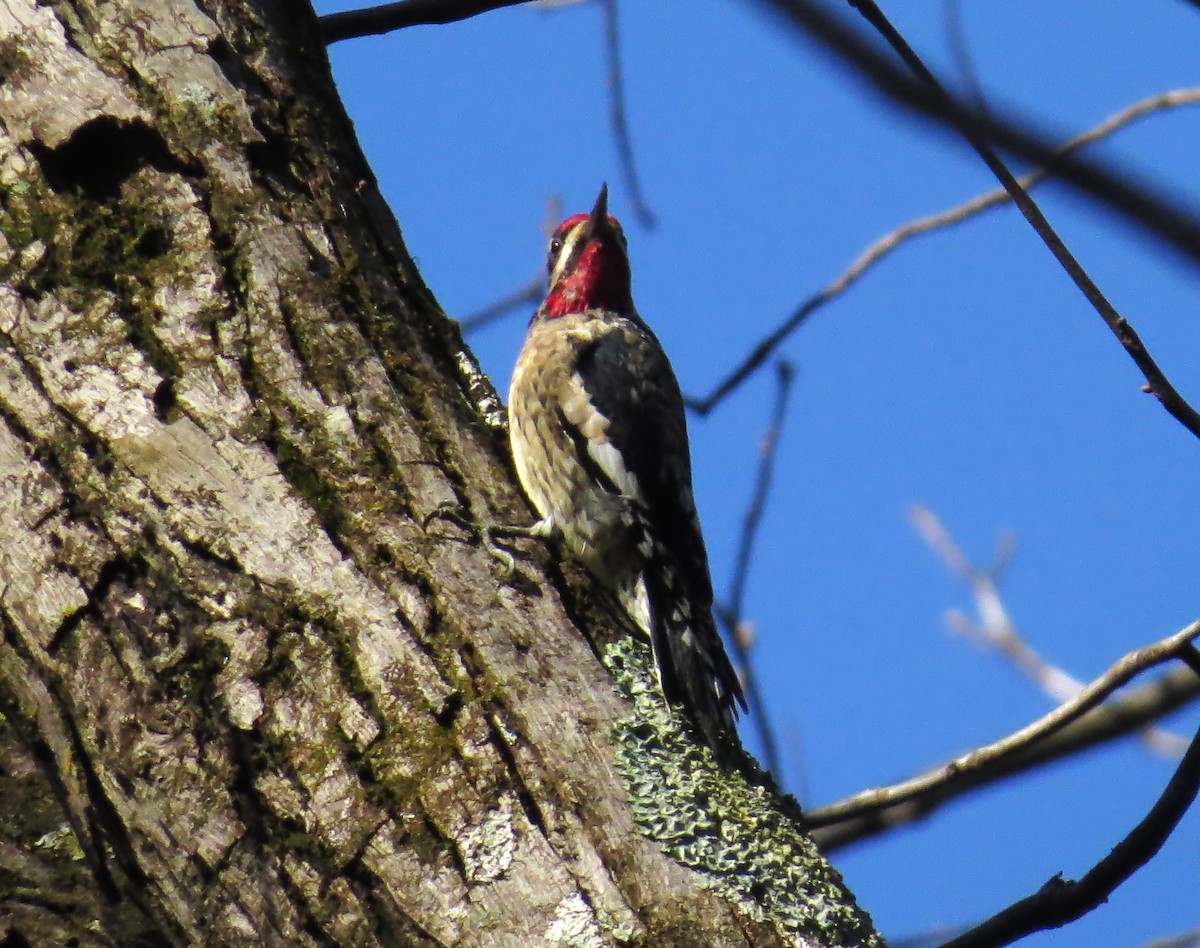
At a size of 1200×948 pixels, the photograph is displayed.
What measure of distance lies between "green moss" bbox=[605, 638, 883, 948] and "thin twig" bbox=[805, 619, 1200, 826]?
0.50 meters

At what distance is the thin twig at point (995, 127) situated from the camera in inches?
45.8

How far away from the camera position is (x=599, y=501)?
3.58m

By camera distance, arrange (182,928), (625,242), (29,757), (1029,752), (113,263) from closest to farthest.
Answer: (182,928) < (29,757) < (113,263) < (1029,752) < (625,242)

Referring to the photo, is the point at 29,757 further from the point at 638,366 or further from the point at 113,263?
the point at 638,366

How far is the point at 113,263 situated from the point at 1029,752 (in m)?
2.13

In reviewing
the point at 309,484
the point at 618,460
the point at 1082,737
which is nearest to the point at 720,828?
the point at 309,484

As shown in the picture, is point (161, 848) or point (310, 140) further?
point (310, 140)

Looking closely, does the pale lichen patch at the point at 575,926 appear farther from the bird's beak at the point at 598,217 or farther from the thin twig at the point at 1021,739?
the bird's beak at the point at 598,217

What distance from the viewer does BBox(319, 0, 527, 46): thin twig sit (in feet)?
11.4

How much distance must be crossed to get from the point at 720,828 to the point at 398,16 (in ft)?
7.28

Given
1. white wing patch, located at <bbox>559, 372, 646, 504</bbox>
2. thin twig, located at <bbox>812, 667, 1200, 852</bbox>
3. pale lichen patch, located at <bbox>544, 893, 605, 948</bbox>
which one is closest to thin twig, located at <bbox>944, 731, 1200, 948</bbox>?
pale lichen patch, located at <bbox>544, 893, 605, 948</bbox>

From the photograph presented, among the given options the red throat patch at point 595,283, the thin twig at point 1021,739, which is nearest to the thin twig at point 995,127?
the thin twig at point 1021,739

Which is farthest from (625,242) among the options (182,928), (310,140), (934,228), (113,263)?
(182,928)

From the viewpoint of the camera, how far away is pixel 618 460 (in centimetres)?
396
